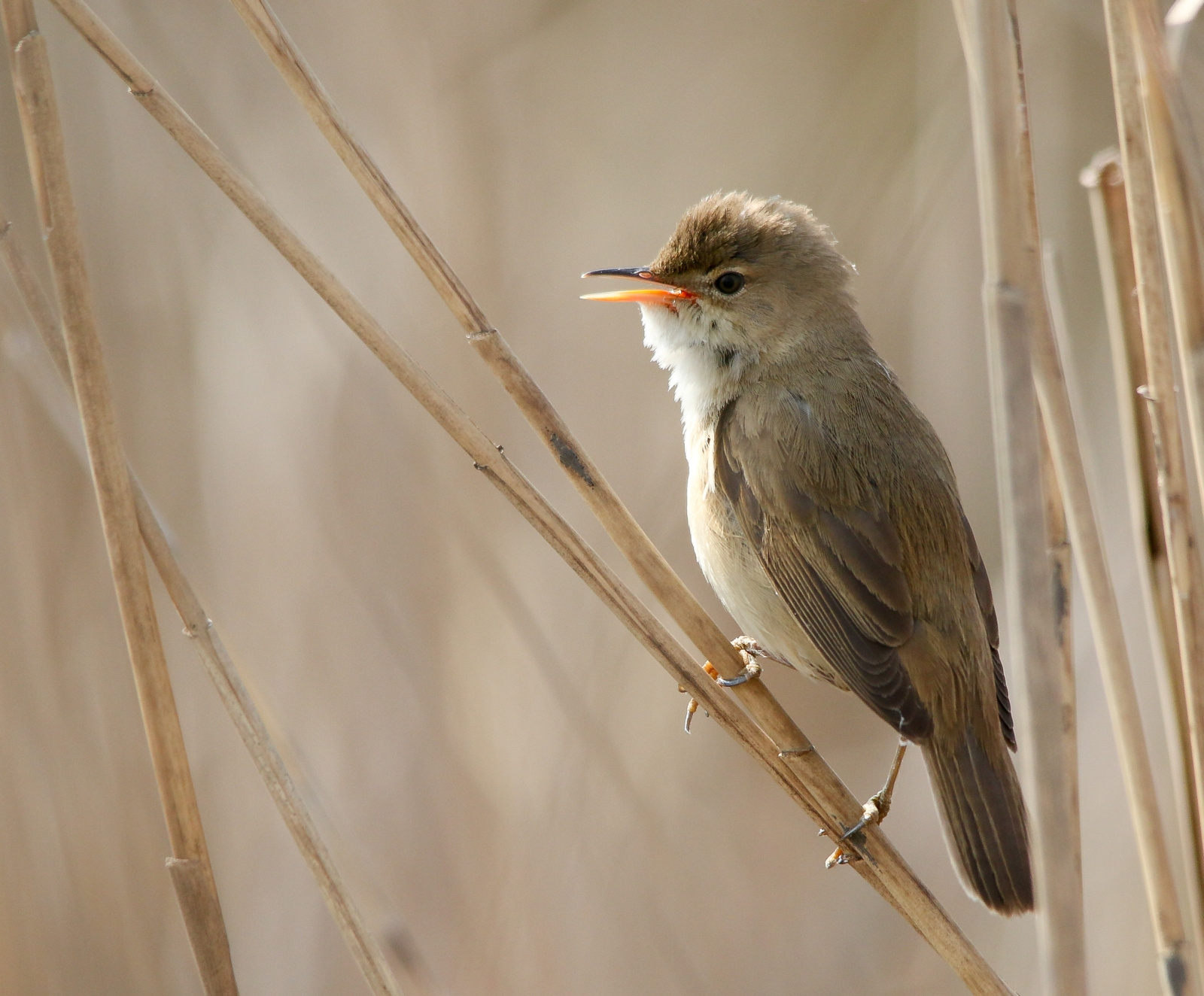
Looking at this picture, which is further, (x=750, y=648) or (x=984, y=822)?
(x=750, y=648)

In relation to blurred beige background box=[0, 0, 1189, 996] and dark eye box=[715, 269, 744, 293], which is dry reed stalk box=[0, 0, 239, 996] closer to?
blurred beige background box=[0, 0, 1189, 996]

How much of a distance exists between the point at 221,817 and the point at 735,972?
1.45 meters

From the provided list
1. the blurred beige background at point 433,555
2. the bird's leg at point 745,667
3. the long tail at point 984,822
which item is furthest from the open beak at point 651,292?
the long tail at point 984,822

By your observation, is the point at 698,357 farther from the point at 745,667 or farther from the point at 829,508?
the point at 745,667

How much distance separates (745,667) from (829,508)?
16.1 inches

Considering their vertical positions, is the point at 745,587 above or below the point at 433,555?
below

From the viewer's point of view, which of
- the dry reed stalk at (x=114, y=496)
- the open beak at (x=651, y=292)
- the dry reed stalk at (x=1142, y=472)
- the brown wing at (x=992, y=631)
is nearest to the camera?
the dry reed stalk at (x=114, y=496)

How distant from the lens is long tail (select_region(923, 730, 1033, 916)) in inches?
74.7

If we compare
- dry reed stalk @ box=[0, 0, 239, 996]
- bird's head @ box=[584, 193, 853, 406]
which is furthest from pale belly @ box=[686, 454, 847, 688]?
dry reed stalk @ box=[0, 0, 239, 996]

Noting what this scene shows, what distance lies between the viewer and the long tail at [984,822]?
190 centimetres

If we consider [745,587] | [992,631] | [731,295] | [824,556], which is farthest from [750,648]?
[731,295]

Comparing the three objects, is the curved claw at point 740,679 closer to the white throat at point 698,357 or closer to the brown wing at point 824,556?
the brown wing at point 824,556

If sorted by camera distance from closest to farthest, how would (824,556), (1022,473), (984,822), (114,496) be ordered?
(1022,473)
(114,496)
(984,822)
(824,556)

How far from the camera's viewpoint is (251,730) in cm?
167
